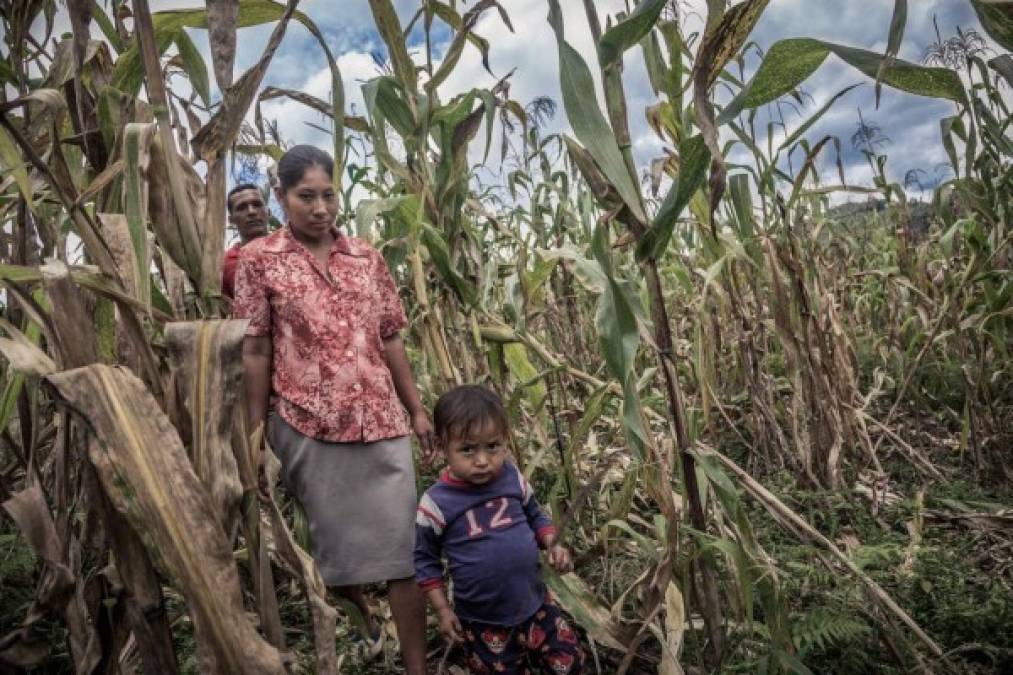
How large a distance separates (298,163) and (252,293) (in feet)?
1.09

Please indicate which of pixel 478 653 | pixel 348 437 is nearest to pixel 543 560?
pixel 478 653

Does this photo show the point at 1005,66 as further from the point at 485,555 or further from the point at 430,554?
the point at 430,554

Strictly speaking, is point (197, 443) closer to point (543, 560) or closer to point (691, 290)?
point (543, 560)

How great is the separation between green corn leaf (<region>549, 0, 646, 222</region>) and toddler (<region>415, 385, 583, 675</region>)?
0.67m

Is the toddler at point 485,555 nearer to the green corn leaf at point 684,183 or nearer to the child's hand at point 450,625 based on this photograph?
the child's hand at point 450,625

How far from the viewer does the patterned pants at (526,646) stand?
1.47m

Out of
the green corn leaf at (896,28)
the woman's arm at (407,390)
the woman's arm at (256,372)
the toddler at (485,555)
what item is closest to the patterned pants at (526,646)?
the toddler at (485,555)

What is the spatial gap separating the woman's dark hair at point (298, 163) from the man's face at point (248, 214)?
2.42 feet

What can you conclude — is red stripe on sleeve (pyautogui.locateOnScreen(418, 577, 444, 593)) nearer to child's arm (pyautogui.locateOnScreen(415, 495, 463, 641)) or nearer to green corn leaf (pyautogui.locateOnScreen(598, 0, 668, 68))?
child's arm (pyautogui.locateOnScreen(415, 495, 463, 641))

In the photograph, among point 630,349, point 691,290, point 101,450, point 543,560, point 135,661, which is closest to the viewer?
point 101,450

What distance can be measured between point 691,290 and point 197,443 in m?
1.78

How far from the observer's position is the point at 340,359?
1.72 meters

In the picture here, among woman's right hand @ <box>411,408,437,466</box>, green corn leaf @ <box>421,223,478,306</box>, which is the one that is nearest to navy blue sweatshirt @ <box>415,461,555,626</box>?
woman's right hand @ <box>411,408,437,466</box>

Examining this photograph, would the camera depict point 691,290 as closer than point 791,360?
No
